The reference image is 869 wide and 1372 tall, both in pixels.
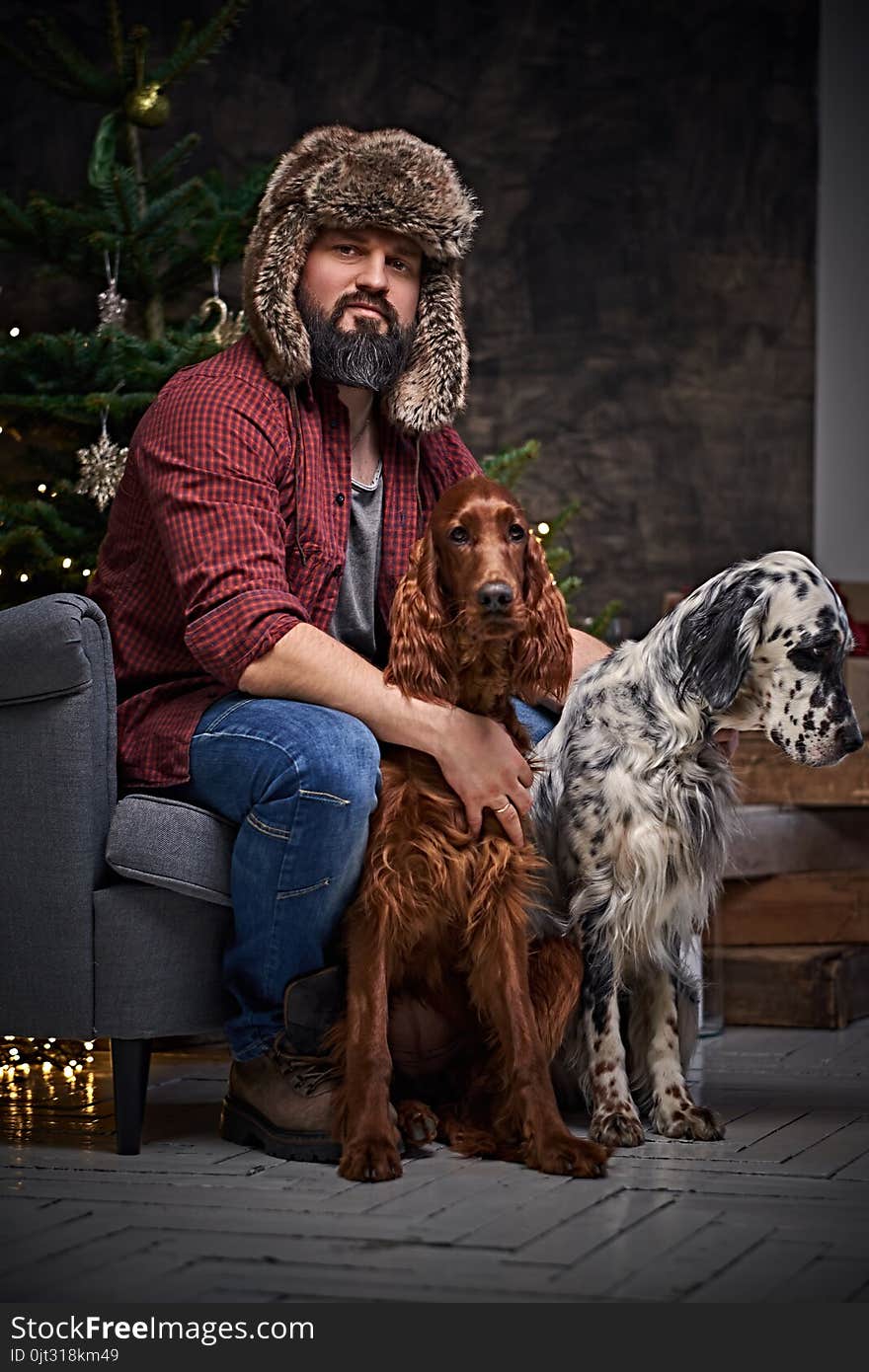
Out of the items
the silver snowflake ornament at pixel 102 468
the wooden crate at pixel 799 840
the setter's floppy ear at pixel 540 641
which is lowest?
the wooden crate at pixel 799 840

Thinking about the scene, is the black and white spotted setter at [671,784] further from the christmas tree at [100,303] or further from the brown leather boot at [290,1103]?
the christmas tree at [100,303]

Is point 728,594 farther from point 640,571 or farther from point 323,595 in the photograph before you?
point 640,571

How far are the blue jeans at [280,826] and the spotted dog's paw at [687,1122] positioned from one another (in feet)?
2.10

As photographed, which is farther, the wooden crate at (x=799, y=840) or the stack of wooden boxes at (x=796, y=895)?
the wooden crate at (x=799, y=840)

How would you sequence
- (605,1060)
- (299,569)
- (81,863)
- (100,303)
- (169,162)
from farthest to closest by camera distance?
(169,162), (100,303), (299,569), (605,1060), (81,863)

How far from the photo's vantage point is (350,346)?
287 centimetres

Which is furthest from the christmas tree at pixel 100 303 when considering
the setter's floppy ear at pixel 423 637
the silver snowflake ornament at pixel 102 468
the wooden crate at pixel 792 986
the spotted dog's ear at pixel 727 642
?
the wooden crate at pixel 792 986

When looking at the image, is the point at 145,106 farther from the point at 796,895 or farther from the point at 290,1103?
the point at 796,895

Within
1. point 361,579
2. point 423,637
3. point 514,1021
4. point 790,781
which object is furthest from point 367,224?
point 790,781

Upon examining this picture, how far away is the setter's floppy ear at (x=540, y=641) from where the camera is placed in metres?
2.56

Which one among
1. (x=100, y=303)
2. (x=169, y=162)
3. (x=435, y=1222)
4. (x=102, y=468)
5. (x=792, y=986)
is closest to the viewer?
(x=435, y=1222)

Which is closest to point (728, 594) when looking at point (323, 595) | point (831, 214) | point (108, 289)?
point (323, 595)

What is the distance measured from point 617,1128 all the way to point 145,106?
261 centimetres

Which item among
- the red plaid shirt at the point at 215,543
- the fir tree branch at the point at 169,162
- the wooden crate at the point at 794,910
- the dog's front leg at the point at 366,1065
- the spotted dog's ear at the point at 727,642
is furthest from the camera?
the wooden crate at the point at 794,910
